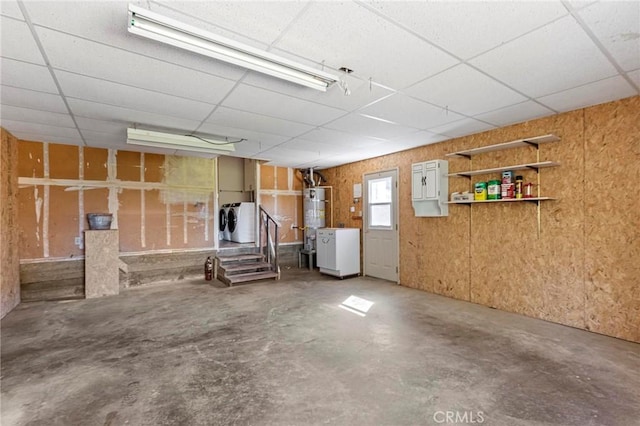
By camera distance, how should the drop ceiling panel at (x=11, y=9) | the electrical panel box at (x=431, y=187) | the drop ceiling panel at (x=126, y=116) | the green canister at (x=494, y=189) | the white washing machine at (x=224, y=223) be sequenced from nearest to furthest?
the drop ceiling panel at (x=11, y=9) → the drop ceiling panel at (x=126, y=116) → the green canister at (x=494, y=189) → the electrical panel box at (x=431, y=187) → the white washing machine at (x=224, y=223)

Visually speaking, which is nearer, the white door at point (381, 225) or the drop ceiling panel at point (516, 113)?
the drop ceiling panel at point (516, 113)

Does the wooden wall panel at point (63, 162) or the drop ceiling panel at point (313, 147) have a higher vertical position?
the drop ceiling panel at point (313, 147)

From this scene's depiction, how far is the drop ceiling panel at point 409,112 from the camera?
3.15m

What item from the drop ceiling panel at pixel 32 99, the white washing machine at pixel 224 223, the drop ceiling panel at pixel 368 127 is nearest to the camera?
the drop ceiling panel at pixel 32 99

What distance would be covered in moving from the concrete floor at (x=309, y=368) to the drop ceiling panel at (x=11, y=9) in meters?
2.51

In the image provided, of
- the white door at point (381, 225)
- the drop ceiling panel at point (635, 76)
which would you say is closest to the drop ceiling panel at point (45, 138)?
the white door at point (381, 225)

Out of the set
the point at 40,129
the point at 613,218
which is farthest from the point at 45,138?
the point at 613,218

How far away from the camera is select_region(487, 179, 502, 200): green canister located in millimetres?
3943

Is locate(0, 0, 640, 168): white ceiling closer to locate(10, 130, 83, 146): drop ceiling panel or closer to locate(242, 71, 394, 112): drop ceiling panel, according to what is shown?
locate(242, 71, 394, 112): drop ceiling panel

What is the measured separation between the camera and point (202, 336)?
3.25m

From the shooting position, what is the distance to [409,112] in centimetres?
345

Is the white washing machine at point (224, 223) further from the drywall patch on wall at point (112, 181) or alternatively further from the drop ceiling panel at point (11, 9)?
the drop ceiling panel at point (11, 9)

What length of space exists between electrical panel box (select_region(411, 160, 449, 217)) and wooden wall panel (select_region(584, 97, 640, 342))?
1.70m

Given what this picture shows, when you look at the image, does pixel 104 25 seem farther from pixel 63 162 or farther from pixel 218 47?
pixel 63 162
